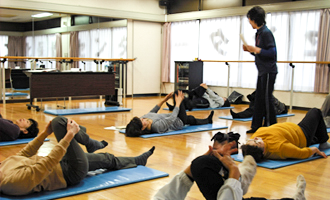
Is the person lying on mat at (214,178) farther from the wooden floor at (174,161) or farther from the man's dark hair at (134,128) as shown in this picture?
the man's dark hair at (134,128)

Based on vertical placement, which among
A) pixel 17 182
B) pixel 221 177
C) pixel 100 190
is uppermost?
pixel 221 177

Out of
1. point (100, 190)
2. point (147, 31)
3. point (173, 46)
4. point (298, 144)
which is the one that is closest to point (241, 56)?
point (173, 46)

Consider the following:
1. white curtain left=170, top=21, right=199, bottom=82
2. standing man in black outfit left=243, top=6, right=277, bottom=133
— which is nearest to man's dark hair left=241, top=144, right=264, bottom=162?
standing man in black outfit left=243, top=6, right=277, bottom=133

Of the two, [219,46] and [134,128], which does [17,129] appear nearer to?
[134,128]

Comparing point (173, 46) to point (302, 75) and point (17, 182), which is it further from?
point (17, 182)

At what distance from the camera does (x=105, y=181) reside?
2.57m

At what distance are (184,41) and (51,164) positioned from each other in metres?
8.12

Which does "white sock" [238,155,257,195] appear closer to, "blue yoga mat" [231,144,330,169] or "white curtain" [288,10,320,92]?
"blue yoga mat" [231,144,330,169]

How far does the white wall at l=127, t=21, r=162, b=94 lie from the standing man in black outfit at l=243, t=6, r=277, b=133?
564cm

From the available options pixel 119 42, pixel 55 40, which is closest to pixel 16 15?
pixel 55 40

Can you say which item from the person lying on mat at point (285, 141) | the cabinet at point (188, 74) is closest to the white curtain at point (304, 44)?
the cabinet at point (188, 74)

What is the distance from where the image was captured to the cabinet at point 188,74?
880cm

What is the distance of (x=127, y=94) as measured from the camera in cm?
989

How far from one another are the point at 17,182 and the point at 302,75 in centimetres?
662
